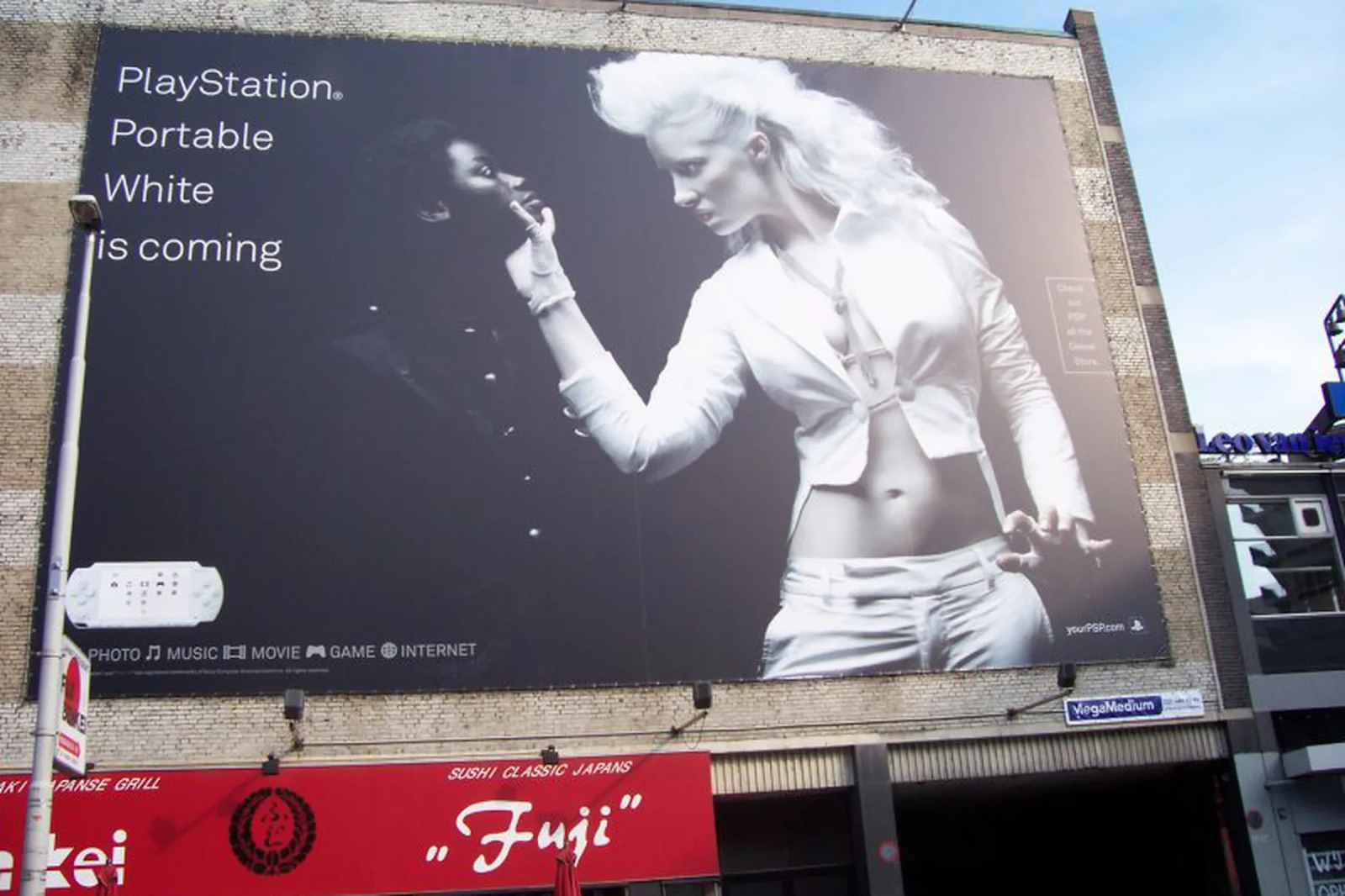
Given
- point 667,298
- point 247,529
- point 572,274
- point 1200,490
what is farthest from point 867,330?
point 247,529

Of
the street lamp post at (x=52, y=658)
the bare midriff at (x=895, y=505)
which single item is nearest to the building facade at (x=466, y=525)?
the bare midriff at (x=895, y=505)

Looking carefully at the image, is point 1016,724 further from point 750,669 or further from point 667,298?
point 667,298

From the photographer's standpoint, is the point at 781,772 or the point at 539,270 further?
the point at 539,270

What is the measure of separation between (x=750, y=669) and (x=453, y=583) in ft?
16.1

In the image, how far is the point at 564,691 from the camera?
20375 millimetres

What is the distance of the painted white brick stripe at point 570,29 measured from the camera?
23.7m

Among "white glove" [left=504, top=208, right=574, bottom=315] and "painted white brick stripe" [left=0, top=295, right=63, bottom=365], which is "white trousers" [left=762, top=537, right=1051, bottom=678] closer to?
"white glove" [left=504, top=208, right=574, bottom=315]

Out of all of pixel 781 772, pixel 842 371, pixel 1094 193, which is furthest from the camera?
pixel 1094 193

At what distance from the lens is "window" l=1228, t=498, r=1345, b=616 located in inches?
919

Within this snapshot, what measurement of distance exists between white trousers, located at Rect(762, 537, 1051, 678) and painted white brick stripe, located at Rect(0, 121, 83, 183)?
13989 mm

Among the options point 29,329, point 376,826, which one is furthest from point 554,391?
point 29,329

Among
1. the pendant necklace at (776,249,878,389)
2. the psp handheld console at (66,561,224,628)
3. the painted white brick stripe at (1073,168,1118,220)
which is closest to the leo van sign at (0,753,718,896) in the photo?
the psp handheld console at (66,561,224,628)

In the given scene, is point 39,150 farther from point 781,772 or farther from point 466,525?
point 781,772

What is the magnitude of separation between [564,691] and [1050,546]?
8.71 metres
